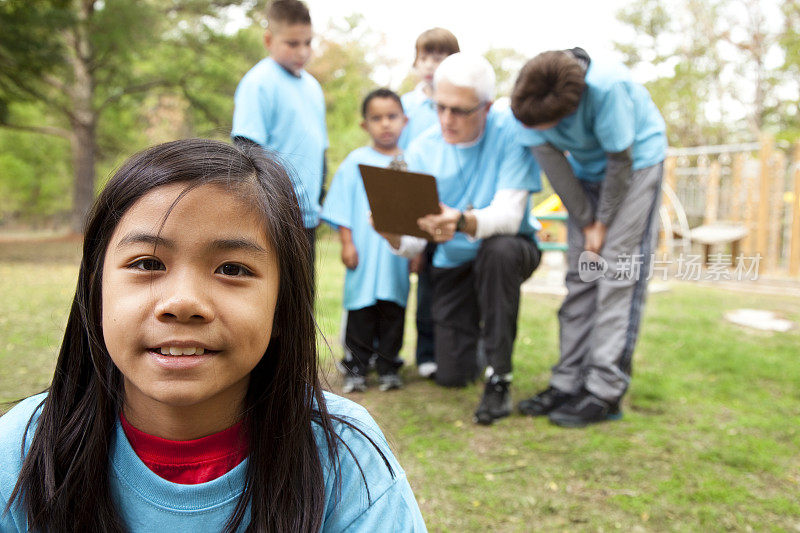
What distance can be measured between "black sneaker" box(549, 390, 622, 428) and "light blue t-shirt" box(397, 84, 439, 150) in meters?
1.61

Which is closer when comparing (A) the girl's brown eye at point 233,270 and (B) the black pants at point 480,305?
(A) the girl's brown eye at point 233,270

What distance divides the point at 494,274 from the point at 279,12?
1560 millimetres

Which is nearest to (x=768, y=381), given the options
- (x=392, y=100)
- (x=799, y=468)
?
(x=799, y=468)

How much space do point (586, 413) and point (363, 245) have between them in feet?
4.58

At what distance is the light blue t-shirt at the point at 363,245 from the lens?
10.8ft

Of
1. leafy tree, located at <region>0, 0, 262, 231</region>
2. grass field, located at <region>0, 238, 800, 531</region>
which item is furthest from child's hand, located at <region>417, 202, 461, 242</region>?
leafy tree, located at <region>0, 0, 262, 231</region>

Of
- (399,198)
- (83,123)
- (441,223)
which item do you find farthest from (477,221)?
(83,123)

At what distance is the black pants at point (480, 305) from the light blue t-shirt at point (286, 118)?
0.76 m

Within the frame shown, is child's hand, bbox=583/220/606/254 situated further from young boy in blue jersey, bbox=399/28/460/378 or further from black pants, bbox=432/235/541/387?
young boy in blue jersey, bbox=399/28/460/378

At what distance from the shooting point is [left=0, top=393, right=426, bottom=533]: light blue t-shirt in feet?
3.13

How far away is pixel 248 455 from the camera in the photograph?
3.39 feet

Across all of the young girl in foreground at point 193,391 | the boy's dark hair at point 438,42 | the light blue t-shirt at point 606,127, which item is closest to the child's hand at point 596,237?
the light blue t-shirt at point 606,127

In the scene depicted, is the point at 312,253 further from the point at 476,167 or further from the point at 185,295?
the point at 185,295

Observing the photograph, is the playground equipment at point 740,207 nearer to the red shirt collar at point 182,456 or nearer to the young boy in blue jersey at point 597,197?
the young boy in blue jersey at point 597,197
